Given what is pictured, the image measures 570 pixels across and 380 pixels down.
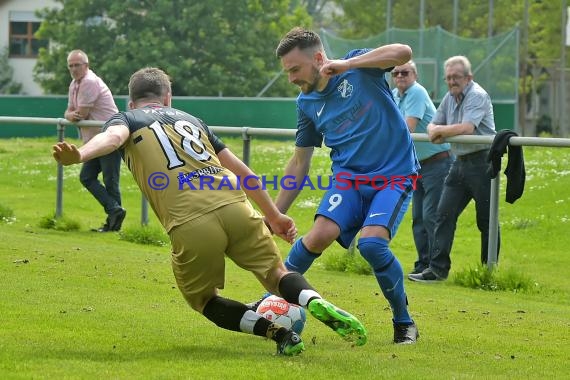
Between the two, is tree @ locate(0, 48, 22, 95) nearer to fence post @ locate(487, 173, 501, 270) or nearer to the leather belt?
the leather belt

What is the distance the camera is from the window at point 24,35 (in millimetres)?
64938

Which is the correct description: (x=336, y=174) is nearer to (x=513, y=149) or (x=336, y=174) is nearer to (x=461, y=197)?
(x=513, y=149)

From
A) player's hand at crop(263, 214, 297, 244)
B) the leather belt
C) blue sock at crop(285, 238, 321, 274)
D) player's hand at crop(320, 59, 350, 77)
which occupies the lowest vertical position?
blue sock at crop(285, 238, 321, 274)

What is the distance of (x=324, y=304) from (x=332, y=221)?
3.52ft

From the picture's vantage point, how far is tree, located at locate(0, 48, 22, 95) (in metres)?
63.3

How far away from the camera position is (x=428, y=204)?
39.4 feet

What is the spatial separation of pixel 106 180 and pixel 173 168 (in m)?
8.51

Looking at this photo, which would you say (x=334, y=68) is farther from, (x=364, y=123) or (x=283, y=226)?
(x=283, y=226)

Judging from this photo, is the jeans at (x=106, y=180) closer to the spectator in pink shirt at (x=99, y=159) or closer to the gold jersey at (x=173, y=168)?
the spectator in pink shirt at (x=99, y=159)

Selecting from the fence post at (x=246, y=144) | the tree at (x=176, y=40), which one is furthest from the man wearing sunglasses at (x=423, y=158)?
the tree at (x=176, y=40)

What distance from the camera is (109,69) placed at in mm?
48562

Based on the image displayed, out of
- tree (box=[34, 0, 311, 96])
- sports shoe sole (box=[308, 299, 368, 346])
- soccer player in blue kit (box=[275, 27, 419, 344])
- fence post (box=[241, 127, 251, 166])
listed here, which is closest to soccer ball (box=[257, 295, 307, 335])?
soccer player in blue kit (box=[275, 27, 419, 344])

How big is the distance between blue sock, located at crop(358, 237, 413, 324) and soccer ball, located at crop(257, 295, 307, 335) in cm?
55

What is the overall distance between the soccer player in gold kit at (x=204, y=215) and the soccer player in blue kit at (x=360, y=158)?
2.11 ft
